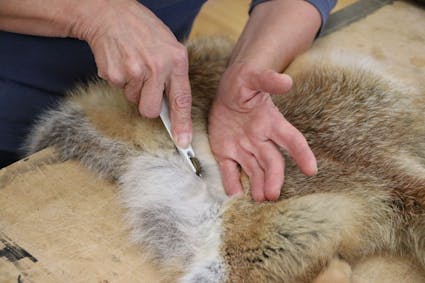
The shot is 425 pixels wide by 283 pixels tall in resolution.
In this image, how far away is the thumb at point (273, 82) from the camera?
86 cm

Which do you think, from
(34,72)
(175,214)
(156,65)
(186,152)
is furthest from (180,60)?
(34,72)

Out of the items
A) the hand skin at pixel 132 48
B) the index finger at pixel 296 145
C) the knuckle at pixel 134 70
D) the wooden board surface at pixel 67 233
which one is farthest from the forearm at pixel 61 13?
the index finger at pixel 296 145

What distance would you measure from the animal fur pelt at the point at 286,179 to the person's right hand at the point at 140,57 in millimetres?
56

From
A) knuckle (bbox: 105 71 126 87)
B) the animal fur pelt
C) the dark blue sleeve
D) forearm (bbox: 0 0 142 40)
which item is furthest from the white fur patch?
the dark blue sleeve

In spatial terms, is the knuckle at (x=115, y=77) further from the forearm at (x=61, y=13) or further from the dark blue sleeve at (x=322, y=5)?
the dark blue sleeve at (x=322, y=5)

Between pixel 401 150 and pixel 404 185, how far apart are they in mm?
87

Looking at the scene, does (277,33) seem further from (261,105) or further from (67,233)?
(67,233)

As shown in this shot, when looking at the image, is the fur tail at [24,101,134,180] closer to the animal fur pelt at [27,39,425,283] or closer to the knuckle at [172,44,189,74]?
the animal fur pelt at [27,39,425,283]

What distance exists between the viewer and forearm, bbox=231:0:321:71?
111cm

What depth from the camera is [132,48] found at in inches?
36.7

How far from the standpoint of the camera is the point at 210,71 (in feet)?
3.59

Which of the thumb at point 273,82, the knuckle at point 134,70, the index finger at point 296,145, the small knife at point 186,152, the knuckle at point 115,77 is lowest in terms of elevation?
the small knife at point 186,152

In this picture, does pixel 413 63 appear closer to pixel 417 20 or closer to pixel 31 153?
pixel 417 20

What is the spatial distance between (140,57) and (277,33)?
36cm
